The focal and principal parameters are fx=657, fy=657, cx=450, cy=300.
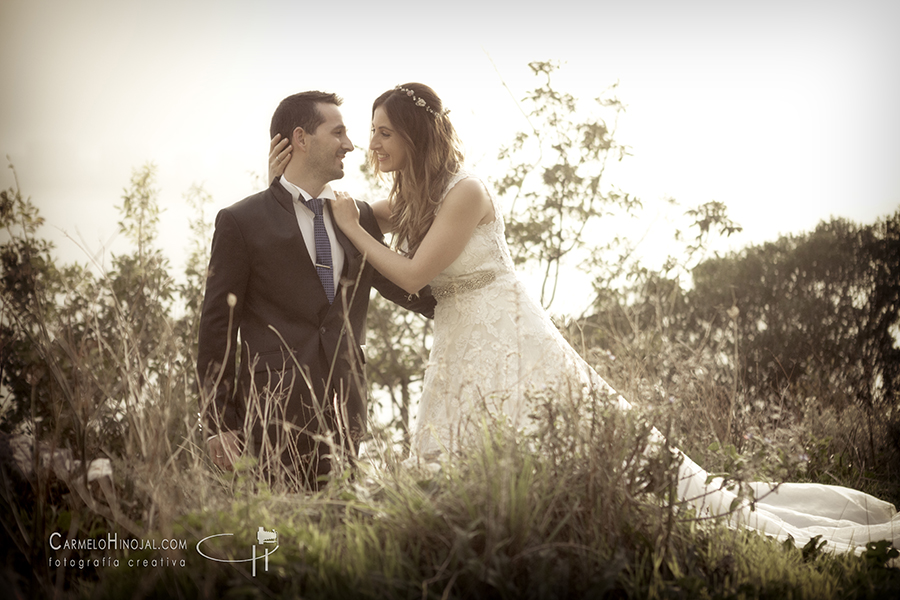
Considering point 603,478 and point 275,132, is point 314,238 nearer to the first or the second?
point 275,132

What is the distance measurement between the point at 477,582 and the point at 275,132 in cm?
286

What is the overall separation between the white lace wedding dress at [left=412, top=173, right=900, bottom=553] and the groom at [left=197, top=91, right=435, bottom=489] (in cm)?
44

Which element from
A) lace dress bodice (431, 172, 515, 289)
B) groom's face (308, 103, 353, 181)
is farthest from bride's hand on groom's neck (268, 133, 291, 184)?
lace dress bodice (431, 172, 515, 289)

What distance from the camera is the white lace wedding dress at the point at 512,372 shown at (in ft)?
11.0

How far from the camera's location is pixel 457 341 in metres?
3.62

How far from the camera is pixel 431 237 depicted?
11.7 ft

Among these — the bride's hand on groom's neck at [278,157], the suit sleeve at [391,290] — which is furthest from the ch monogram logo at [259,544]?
the bride's hand on groom's neck at [278,157]

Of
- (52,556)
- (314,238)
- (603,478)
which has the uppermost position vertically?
(314,238)

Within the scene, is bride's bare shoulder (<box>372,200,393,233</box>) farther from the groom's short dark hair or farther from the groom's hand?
the groom's hand

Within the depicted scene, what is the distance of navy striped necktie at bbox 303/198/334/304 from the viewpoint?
3521mm

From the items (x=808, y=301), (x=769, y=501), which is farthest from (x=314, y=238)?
(x=808, y=301)

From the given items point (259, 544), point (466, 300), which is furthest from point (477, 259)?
point (259, 544)

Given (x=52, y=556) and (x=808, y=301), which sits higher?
(x=808, y=301)

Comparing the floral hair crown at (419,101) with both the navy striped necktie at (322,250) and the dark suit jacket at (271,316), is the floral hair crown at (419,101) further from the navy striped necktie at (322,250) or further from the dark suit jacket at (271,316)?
the dark suit jacket at (271,316)
